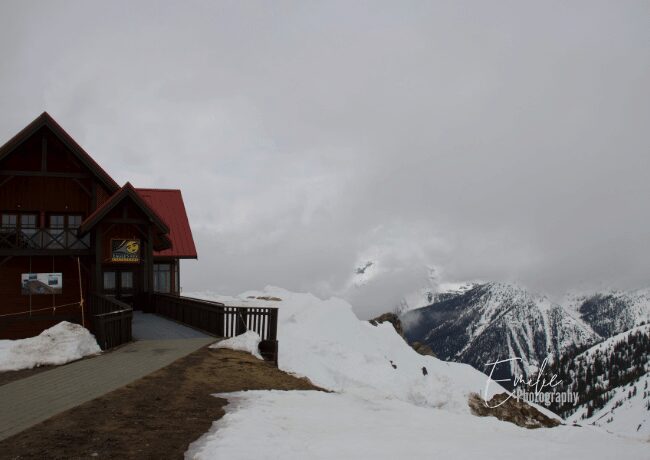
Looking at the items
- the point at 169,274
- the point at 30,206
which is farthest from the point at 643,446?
the point at 169,274

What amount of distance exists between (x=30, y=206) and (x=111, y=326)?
13879mm

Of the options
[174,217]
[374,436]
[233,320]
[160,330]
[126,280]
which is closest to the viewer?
[374,436]

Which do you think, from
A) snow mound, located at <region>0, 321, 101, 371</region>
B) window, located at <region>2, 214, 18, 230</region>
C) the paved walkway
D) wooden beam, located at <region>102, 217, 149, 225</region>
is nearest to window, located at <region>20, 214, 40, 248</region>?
window, located at <region>2, 214, 18, 230</region>

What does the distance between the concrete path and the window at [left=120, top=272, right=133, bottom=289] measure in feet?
24.7

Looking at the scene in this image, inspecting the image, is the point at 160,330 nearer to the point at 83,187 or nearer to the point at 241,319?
the point at 241,319

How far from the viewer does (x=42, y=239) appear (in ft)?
88.7

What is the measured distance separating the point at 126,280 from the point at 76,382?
2200cm

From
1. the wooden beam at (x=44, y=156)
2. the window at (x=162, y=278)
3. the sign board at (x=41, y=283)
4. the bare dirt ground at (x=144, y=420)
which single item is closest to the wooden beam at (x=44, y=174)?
the wooden beam at (x=44, y=156)

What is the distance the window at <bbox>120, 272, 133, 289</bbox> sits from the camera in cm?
3266

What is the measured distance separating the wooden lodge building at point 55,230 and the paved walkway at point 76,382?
396 inches

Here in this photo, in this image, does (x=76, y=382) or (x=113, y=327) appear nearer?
(x=76, y=382)

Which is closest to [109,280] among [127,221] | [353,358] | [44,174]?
[44,174]

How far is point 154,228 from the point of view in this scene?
2850 centimetres

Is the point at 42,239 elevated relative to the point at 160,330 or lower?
elevated
